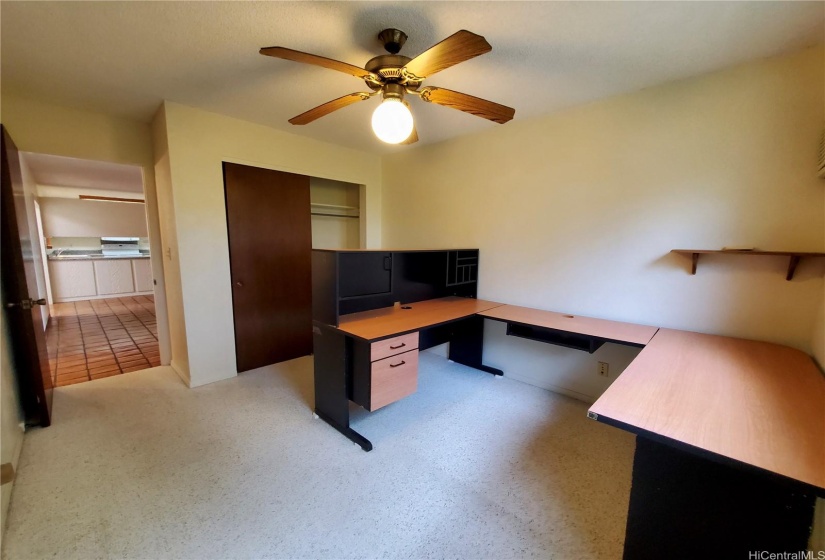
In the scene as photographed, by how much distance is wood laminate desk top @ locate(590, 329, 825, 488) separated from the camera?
0.97 m

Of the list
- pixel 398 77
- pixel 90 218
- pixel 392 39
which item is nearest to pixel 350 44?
pixel 392 39

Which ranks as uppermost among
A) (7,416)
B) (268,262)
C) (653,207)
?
(653,207)

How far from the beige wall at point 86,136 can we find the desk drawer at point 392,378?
2.81m

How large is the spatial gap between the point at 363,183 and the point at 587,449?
3.61 m

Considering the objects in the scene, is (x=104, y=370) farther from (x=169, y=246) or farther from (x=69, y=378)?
(x=169, y=246)

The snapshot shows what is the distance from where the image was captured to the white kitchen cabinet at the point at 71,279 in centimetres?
627

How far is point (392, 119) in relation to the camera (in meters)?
Answer: 1.67

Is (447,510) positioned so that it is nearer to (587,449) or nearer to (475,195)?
(587,449)

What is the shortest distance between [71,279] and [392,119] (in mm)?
8513

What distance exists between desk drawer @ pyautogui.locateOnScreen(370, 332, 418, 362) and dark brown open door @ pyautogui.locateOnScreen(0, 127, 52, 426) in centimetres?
242

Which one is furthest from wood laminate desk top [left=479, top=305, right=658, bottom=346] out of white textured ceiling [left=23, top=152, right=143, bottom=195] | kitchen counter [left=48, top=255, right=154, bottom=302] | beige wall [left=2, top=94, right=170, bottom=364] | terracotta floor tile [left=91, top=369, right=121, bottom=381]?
kitchen counter [left=48, top=255, right=154, bottom=302]

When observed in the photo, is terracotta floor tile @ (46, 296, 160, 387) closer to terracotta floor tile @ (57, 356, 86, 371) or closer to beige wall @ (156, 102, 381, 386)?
terracotta floor tile @ (57, 356, 86, 371)

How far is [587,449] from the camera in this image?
2.14 meters

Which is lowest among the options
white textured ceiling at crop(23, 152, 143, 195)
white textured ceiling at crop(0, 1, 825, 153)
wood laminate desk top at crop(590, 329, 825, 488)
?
wood laminate desk top at crop(590, 329, 825, 488)
